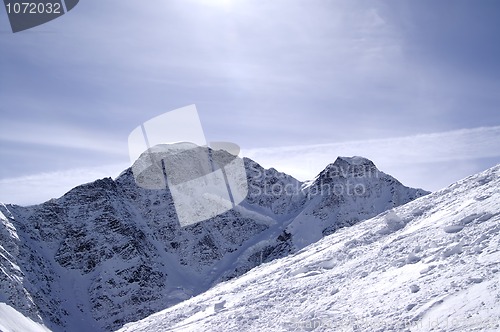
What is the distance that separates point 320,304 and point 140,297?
91.3 meters

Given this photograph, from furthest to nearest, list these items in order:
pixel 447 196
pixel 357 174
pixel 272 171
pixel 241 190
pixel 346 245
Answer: pixel 272 171
pixel 241 190
pixel 357 174
pixel 447 196
pixel 346 245

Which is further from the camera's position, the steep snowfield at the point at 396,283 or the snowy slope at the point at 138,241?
the snowy slope at the point at 138,241

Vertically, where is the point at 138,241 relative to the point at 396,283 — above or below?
below

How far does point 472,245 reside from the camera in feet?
53.2

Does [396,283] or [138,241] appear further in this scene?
[138,241]

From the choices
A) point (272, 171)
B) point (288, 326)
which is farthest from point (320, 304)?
point (272, 171)

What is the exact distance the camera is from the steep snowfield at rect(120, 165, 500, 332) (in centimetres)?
1236

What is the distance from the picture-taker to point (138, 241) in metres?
116

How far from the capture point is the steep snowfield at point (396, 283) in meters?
12.4

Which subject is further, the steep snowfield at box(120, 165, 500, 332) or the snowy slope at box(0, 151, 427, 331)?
the snowy slope at box(0, 151, 427, 331)

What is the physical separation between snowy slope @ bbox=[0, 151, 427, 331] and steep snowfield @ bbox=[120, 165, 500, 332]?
74510 millimetres

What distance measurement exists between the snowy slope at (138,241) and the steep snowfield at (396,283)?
74510 mm

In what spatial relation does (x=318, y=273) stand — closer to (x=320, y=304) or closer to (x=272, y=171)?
(x=320, y=304)

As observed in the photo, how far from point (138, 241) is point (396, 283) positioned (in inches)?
4215
